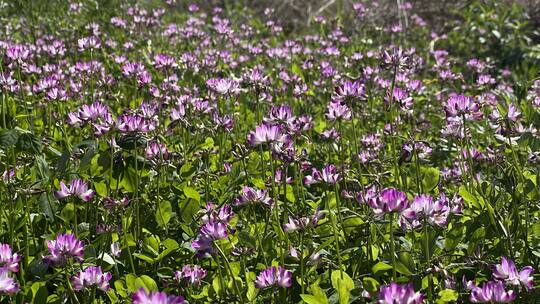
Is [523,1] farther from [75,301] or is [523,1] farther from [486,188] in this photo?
[75,301]

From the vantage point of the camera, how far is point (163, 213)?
10.3ft

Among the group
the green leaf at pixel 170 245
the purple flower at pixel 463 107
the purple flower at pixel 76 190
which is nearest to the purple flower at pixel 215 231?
the green leaf at pixel 170 245

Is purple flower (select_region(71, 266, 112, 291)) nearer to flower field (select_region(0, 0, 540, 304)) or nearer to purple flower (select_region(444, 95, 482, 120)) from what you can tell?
flower field (select_region(0, 0, 540, 304))

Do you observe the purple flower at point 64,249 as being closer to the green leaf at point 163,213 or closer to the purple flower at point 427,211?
the green leaf at point 163,213

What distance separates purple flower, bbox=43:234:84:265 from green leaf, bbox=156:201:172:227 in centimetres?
78

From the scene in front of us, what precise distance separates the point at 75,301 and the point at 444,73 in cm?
416

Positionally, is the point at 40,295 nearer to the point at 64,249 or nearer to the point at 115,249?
the point at 64,249

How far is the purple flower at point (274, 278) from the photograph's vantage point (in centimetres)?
235

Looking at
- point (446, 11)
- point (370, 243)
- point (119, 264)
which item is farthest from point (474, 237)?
point (446, 11)

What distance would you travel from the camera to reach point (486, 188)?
10.4 ft

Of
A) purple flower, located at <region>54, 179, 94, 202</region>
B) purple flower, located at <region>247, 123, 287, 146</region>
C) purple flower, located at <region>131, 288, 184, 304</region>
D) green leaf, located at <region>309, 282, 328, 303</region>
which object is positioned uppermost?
purple flower, located at <region>54, 179, 94, 202</region>

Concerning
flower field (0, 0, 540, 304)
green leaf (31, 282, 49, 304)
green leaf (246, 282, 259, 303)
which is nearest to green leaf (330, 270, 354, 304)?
flower field (0, 0, 540, 304)

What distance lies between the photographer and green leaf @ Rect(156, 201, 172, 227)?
10.2 feet

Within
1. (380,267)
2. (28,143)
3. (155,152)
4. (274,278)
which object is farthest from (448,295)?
(28,143)
